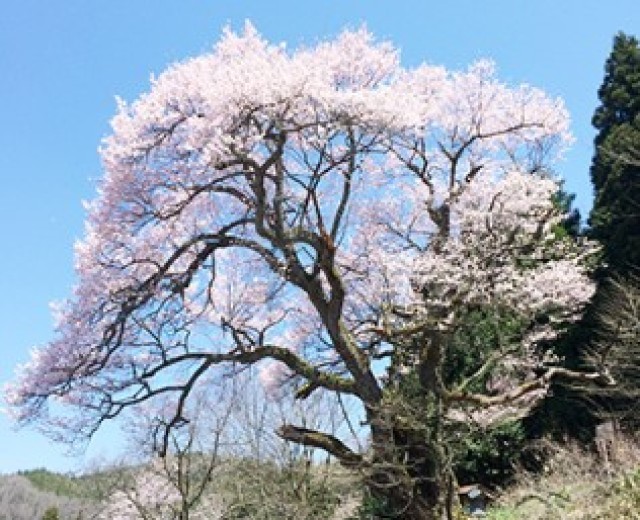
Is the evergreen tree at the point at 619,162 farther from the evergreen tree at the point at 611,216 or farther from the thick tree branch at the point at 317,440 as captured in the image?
the thick tree branch at the point at 317,440

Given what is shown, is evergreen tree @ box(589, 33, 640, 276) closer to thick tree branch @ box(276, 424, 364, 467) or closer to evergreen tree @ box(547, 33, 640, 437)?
evergreen tree @ box(547, 33, 640, 437)

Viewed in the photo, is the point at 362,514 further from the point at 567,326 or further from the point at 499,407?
the point at 567,326

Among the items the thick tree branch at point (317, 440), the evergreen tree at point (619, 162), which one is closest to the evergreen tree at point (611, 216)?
the evergreen tree at point (619, 162)

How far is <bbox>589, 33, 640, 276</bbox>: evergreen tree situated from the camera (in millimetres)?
15625

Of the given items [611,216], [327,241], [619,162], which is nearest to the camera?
[327,241]

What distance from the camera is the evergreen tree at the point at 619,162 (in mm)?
15625

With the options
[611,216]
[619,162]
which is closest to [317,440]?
[611,216]

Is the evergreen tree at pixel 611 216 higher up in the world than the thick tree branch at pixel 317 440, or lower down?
higher up

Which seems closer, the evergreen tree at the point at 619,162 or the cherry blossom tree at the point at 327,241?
the cherry blossom tree at the point at 327,241

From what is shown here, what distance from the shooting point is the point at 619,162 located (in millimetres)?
16328

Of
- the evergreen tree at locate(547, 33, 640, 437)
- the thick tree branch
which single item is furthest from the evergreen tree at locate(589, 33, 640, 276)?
the thick tree branch

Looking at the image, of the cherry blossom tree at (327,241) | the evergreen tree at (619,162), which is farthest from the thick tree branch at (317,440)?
the evergreen tree at (619,162)

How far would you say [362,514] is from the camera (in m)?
13.9

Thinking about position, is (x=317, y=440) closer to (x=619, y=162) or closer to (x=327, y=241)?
(x=327, y=241)
